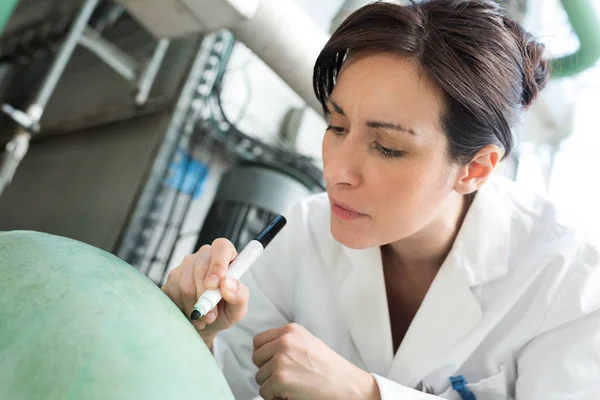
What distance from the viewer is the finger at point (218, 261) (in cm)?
63

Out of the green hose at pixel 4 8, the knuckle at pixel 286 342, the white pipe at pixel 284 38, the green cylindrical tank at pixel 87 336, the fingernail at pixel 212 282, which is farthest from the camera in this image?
the white pipe at pixel 284 38

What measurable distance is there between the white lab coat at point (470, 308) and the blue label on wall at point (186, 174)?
1.37 metres

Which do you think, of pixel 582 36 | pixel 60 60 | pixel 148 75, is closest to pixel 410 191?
pixel 582 36

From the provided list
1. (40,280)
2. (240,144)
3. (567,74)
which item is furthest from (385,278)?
(240,144)

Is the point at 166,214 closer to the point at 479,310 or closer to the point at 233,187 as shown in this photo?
the point at 233,187

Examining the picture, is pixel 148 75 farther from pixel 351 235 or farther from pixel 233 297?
pixel 233 297

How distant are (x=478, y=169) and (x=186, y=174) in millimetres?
1723

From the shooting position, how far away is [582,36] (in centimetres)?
155

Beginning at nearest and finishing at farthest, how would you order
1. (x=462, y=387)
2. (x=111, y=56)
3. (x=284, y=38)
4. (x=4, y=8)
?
1. (x=462, y=387)
2. (x=4, y=8)
3. (x=284, y=38)
4. (x=111, y=56)

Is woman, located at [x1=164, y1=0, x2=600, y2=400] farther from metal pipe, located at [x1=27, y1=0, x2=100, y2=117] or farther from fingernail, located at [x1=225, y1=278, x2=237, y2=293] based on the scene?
metal pipe, located at [x1=27, y1=0, x2=100, y2=117]

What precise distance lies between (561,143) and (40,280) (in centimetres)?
290

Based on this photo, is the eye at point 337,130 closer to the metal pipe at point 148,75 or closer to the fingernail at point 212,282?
the fingernail at point 212,282

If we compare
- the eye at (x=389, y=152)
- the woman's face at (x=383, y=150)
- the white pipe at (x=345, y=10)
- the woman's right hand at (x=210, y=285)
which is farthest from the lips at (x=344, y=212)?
the white pipe at (x=345, y=10)

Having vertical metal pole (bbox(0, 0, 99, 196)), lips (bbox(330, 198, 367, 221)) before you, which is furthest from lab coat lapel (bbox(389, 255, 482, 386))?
vertical metal pole (bbox(0, 0, 99, 196))
